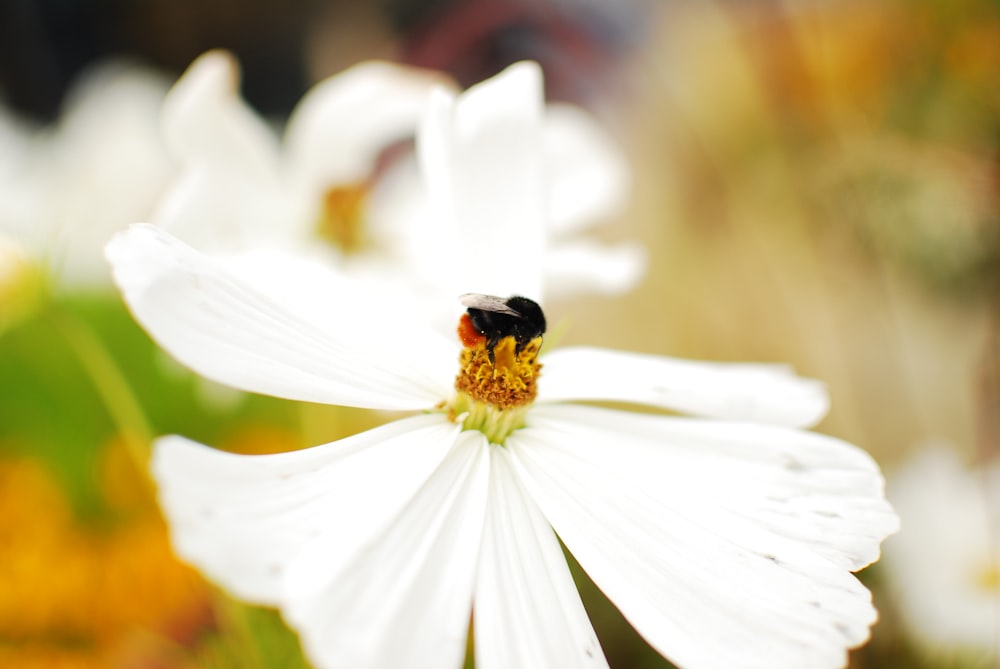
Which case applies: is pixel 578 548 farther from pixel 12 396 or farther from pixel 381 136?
pixel 12 396

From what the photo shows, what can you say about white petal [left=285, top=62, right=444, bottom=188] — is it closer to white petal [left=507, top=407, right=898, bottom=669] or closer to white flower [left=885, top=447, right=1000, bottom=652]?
white petal [left=507, top=407, right=898, bottom=669]

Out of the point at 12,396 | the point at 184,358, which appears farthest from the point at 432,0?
the point at 184,358

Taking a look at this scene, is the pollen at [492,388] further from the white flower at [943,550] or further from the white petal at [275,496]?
the white flower at [943,550]

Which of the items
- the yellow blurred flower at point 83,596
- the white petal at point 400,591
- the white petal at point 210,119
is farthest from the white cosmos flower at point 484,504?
the yellow blurred flower at point 83,596

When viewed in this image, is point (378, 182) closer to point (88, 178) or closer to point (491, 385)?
point (88, 178)

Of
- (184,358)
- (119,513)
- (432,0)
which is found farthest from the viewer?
(432,0)

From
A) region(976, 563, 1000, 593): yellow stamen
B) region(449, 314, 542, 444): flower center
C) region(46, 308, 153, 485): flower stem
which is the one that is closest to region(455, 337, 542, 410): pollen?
region(449, 314, 542, 444): flower center
